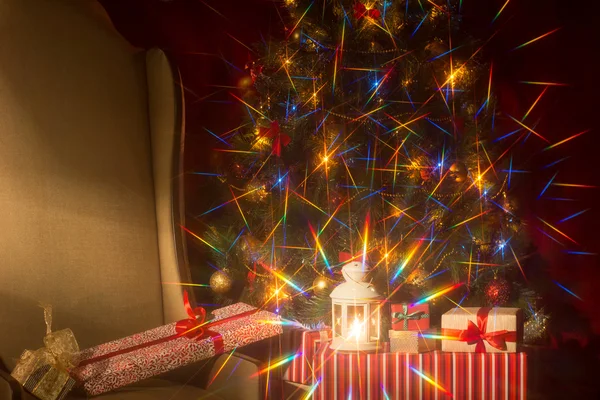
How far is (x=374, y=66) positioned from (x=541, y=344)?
46.4 inches

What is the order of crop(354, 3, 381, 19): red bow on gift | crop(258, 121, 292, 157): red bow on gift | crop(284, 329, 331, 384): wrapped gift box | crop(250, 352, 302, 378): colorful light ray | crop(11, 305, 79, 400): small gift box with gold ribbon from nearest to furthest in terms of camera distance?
crop(11, 305, 79, 400): small gift box with gold ribbon
crop(250, 352, 302, 378): colorful light ray
crop(284, 329, 331, 384): wrapped gift box
crop(354, 3, 381, 19): red bow on gift
crop(258, 121, 292, 157): red bow on gift

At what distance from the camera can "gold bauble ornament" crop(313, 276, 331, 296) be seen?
6.60 feet

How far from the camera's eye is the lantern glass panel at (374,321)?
1457 mm

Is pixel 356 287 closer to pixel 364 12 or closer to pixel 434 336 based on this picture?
pixel 434 336

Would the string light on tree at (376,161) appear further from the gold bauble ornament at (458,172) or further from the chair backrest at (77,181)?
the chair backrest at (77,181)

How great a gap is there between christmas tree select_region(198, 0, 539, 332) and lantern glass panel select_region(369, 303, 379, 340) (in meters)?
0.49

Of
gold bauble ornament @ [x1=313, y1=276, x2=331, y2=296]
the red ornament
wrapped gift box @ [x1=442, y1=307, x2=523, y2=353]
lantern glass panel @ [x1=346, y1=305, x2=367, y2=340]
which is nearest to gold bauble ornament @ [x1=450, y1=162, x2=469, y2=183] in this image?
the red ornament

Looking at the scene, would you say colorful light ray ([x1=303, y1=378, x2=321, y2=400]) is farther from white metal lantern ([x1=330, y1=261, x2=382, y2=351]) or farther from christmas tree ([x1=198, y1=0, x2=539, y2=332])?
christmas tree ([x1=198, y1=0, x2=539, y2=332])

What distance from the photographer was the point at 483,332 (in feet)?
4.88

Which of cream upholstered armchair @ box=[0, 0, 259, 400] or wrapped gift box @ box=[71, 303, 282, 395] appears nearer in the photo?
wrapped gift box @ box=[71, 303, 282, 395]

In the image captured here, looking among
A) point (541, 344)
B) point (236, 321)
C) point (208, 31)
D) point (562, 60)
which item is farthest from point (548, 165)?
point (236, 321)

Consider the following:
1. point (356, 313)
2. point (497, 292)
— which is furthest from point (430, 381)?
point (497, 292)

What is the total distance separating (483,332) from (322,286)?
25.2 inches

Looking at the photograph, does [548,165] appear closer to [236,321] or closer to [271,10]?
[271,10]
